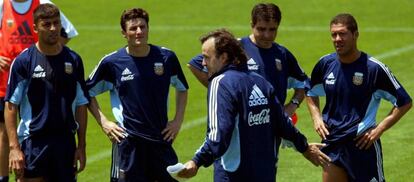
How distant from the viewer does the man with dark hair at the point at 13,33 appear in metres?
13.3

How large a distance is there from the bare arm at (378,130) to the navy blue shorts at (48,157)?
2.93 m

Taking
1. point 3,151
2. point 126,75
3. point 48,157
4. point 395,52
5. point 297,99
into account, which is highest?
point 126,75

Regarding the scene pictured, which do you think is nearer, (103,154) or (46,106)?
(46,106)

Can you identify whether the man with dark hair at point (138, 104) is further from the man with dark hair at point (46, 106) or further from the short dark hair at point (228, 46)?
the short dark hair at point (228, 46)

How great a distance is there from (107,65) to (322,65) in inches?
87.1

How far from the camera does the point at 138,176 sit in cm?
1206

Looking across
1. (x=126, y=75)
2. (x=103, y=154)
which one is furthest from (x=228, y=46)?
(x=103, y=154)

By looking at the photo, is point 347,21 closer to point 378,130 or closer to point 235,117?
point 378,130

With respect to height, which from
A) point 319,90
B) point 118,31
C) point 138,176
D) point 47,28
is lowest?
point 118,31

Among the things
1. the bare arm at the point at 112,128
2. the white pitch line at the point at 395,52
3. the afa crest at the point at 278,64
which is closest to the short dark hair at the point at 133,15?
the bare arm at the point at 112,128

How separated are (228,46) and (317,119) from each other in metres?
2.56

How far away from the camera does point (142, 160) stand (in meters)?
12.0

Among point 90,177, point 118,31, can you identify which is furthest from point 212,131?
point 118,31

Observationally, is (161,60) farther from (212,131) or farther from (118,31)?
(118,31)
